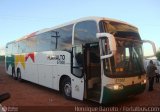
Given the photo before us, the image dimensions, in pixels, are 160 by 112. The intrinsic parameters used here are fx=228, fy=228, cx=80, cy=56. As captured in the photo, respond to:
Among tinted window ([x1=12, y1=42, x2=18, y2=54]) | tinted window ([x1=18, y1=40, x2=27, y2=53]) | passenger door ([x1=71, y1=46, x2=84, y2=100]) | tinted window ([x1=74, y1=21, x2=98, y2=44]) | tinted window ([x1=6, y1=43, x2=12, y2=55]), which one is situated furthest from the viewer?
tinted window ([x1=6, y1=43, x2=12, y2=55])

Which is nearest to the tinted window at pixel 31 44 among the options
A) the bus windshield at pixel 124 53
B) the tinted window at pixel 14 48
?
the tinted window at pixel 14 48

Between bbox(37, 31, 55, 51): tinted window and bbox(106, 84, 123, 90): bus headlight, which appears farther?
bbox(37, 31, 55, 51): tinted window

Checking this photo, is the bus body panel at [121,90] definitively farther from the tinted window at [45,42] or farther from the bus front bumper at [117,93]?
the tinted window at [45,42]

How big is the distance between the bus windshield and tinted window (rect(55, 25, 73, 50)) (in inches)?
86.7

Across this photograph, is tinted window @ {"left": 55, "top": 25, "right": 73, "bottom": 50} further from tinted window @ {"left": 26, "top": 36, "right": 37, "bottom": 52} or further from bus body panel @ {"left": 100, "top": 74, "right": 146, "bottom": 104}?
tinted window @ {"left": 26, "top": 36, "right": 37, "bottom": 52}

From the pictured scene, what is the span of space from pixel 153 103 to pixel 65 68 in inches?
161

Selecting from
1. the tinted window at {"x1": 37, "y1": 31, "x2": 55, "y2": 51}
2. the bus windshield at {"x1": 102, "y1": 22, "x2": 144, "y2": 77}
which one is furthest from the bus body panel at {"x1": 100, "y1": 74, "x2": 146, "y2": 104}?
the tinted window at {"x1": 37, "y1": 31, "x2": 55, "y2": 51}

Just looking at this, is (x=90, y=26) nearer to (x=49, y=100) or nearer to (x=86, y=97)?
(x=86, y=97)

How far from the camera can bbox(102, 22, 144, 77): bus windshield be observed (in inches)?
325

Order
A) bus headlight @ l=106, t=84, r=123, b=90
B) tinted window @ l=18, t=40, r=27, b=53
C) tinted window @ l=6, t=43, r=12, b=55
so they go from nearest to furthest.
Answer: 1. bus headlight @ l=106, t=84, r=123, b=90
2. tinted window @ l=18, t=40, r=27, b=53
3. tinted window @ l=6, t=43, r=12, b=55

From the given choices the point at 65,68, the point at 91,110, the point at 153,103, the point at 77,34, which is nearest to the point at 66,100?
the point at 65,68

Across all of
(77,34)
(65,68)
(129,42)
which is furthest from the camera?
(65,68)

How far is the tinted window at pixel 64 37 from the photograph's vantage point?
1031 cm

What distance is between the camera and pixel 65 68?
10492 mm
